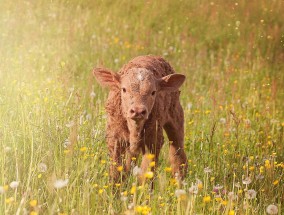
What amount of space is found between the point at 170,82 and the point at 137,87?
0.49m

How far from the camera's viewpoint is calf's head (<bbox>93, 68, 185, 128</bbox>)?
4707mm

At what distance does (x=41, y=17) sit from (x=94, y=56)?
1785 millimetres

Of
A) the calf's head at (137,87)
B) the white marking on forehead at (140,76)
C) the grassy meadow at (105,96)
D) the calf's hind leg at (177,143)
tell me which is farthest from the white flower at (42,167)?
the calf's hind leg at (177,143)

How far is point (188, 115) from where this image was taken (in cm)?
737

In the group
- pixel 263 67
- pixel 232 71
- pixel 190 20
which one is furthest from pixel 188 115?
pixel 190 20

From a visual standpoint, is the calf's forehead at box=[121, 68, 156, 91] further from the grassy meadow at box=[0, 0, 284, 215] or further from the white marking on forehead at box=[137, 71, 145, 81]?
the grassy meadow at box=[0, 0, 284, 215]

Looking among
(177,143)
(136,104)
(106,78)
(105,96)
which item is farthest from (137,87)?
(105,96)

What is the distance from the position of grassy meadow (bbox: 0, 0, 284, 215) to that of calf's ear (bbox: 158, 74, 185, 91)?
499 mm

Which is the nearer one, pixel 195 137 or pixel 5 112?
pixel 5 112

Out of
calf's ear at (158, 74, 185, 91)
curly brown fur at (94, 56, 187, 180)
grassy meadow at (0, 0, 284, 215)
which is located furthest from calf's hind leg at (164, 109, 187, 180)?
calf's ear at (158, 74, 185, 91)

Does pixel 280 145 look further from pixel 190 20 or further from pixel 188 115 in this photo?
pixel 190 20

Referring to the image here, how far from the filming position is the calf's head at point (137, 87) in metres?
4.71

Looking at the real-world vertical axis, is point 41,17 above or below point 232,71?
above

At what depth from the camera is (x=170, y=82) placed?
17.6ft
